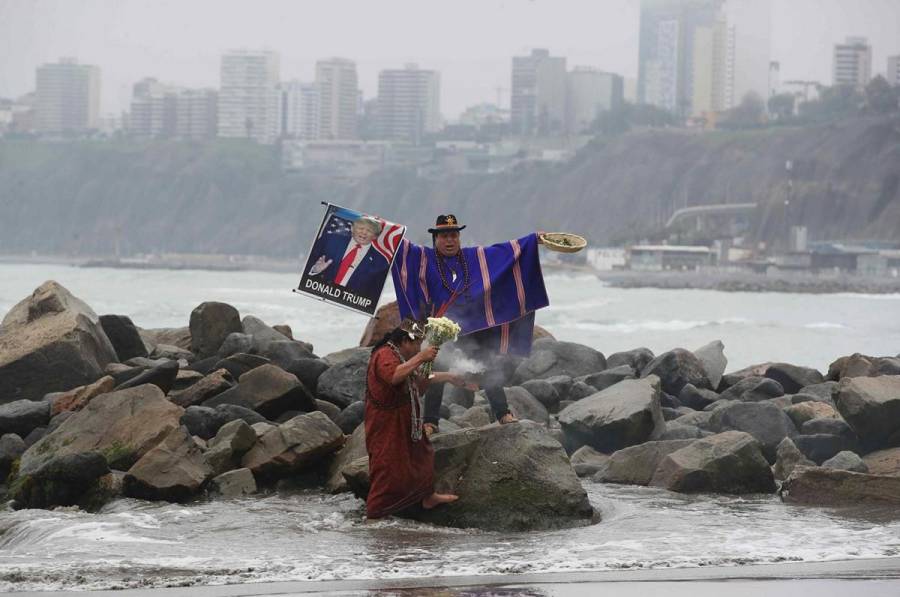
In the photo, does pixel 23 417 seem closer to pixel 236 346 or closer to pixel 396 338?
pixel 236 346

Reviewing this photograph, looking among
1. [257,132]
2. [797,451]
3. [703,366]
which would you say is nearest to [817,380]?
[703,366]

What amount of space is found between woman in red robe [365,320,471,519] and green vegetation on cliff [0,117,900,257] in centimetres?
10496

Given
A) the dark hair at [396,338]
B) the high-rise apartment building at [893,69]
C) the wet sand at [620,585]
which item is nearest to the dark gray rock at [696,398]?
the dark hair at [396,338]

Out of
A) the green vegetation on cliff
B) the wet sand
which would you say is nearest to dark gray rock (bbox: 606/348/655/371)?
the wet sand

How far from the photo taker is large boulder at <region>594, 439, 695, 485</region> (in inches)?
349

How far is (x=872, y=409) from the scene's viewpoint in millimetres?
9094

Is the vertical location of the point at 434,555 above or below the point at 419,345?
below

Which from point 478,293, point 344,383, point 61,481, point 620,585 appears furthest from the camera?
point 344,383

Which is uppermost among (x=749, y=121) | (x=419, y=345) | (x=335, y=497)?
(x=749, y=121)

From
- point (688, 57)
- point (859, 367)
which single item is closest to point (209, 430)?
point (859, 367)

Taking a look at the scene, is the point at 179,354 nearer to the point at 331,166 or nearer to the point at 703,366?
the point at 703,366

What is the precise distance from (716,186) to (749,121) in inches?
981

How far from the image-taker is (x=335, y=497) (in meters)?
8.23

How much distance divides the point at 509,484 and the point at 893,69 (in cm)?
14934
